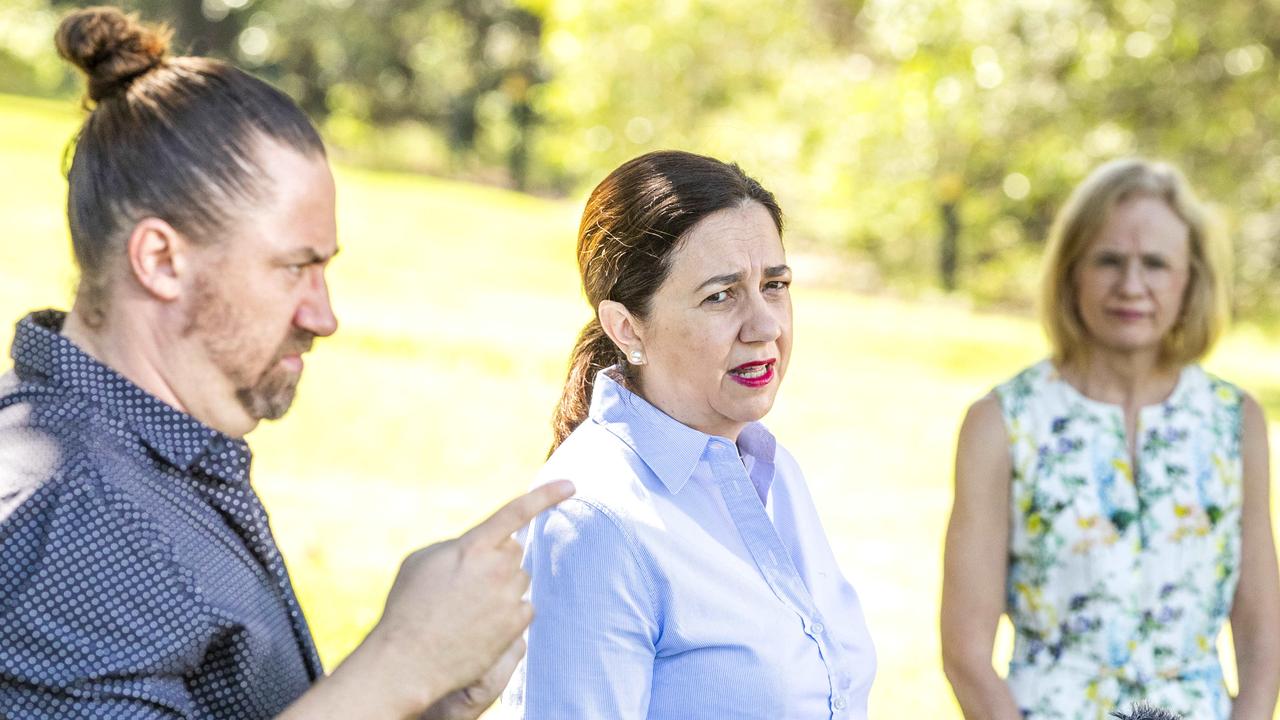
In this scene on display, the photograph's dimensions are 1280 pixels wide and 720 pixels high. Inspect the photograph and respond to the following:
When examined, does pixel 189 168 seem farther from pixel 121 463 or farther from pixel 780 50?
pixel 780 50

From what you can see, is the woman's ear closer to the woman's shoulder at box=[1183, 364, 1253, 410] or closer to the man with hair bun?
the man with hair bun

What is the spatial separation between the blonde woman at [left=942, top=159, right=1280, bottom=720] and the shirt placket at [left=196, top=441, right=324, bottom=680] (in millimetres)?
1793

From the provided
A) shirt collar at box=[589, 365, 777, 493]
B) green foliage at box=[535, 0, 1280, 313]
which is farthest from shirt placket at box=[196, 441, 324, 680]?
green foliage at box=[535, 0, 1280, 313]

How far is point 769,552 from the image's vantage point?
216 centimetres

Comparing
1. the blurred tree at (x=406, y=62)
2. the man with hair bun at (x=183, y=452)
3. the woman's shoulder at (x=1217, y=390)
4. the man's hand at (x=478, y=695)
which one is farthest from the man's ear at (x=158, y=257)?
the blurred tree at (x=406, y=62)

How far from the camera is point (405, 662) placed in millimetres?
1377

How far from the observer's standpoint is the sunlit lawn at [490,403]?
7.04 metres

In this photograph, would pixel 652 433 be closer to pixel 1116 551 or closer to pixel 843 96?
pixel 1116 551

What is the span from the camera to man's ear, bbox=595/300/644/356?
7.52ft

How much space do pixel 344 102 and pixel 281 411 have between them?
2862cm

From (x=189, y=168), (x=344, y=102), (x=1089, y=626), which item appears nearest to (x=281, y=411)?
(x=189, y=168)

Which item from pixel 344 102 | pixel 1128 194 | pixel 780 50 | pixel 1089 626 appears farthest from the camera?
pixel 344 102

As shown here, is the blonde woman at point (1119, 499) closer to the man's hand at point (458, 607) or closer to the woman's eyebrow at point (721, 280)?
the woman's eyebrow at point (721, 280)

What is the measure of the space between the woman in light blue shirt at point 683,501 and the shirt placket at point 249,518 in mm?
473
